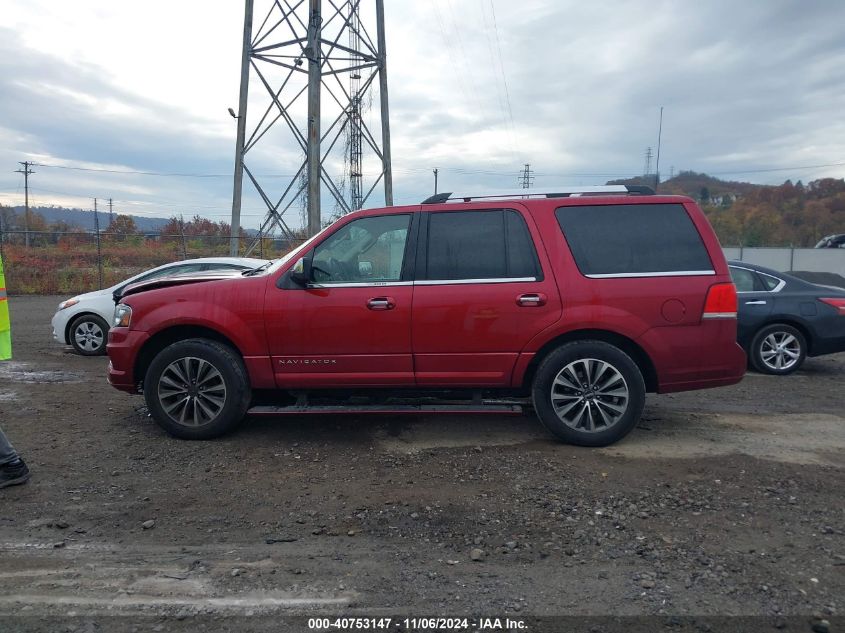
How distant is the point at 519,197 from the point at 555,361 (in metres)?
1.41

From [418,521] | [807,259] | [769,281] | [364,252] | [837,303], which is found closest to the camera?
[418,521]

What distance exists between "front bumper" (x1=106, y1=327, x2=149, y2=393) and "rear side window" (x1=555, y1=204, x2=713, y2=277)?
3.63 m

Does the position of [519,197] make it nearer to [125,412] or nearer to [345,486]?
[345,486]

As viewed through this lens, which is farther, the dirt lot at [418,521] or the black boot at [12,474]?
the black boot at [12,474]

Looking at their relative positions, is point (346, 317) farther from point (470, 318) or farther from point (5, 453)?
point (5, 453)

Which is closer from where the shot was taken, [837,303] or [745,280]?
[837,303]

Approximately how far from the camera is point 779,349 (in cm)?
847

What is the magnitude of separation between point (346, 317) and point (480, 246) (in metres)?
1.22

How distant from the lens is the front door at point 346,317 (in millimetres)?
5234

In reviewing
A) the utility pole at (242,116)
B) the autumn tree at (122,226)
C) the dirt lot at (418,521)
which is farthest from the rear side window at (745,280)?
the autumn tree at (122,226)

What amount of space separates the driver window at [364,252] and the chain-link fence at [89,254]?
1526 cm

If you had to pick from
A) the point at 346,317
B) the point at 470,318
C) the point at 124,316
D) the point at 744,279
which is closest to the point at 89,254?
the point at 124,316

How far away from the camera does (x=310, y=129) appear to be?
14094 mm

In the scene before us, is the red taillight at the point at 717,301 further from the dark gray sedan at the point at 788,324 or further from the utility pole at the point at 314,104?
the utility pole at the point at 314,104
